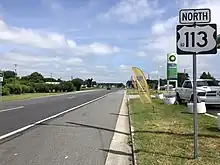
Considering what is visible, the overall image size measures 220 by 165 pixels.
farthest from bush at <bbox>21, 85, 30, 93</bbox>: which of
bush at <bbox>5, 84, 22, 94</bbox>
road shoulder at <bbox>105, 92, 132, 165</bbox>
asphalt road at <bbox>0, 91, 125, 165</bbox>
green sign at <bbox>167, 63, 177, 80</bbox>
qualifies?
road shoulder at <bbox>105, 92, 132, 165</bbox>

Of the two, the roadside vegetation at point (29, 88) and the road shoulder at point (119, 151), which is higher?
the roadside vegetation at point (29, 88)

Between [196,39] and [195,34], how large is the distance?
0.34ft

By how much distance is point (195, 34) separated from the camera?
7285 mm

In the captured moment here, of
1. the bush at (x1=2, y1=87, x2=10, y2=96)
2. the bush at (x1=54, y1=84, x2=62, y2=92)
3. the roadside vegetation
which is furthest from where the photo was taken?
the bush at (x1=54, y1=84, x2=62, y2=92)

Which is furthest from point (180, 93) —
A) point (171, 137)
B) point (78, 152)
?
point (78, 152)

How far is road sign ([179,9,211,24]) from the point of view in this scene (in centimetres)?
731

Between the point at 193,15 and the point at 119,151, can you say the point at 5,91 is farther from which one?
the point at 193,15

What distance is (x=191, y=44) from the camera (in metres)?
7.30

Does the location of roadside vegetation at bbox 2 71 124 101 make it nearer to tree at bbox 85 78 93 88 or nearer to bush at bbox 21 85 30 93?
bush at bbox 21 85 30 93

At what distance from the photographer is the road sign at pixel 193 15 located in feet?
24.0

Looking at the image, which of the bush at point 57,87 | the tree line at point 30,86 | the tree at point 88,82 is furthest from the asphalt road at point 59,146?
the tree at point 88,82

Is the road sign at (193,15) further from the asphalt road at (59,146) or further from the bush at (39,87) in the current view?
the bush at (39,87)

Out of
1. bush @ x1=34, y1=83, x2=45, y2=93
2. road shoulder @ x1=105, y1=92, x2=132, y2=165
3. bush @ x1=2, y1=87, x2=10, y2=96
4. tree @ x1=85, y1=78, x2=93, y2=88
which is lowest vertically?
road shoulder @ x1=105, y1=92, x2=132, y2=165

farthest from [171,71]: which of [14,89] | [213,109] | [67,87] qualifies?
[67,87]
